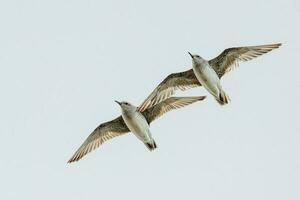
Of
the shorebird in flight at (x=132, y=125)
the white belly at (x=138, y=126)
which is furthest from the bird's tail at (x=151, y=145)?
the white belly at (x=138, y=126)

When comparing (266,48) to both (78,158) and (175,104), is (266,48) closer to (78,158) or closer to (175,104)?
(175,104)

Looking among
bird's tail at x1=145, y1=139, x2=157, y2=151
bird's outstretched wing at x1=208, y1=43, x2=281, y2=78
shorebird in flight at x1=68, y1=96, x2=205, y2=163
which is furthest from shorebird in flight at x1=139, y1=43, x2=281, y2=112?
bird's tail at x1=145, y1=139, x2=157, y2=151

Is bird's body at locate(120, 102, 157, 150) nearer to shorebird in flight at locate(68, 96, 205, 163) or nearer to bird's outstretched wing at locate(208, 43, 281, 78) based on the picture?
shorebird in flight at locate(68, 96, 205, 163)

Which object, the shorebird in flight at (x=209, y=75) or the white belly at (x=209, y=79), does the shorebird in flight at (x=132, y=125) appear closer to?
the shorebird in flight at (x=209, y=75)

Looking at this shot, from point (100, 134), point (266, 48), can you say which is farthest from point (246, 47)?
point (100, 134)

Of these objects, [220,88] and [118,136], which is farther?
[118,136]
